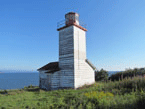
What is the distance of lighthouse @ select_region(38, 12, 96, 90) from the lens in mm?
14414

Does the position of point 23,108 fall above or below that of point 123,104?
below

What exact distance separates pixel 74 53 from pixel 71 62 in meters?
1.37

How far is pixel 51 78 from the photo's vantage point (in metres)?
14.8

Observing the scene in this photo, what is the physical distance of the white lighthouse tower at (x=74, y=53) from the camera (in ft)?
47.5

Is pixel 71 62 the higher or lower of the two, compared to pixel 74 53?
lower

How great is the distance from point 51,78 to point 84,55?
6.39m

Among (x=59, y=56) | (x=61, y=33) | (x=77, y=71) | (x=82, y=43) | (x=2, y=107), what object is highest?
(x=61, y=33)

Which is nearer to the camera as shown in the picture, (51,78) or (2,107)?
(2,107)

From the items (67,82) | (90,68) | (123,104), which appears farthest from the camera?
(90,68)

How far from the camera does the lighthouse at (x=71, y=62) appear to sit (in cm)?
1441

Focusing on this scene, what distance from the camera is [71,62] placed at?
47.7 ft

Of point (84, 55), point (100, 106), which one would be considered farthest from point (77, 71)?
point (100, 106)

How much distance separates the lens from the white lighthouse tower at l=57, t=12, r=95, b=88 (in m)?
14.5

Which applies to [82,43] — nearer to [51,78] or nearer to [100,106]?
[51,78]
